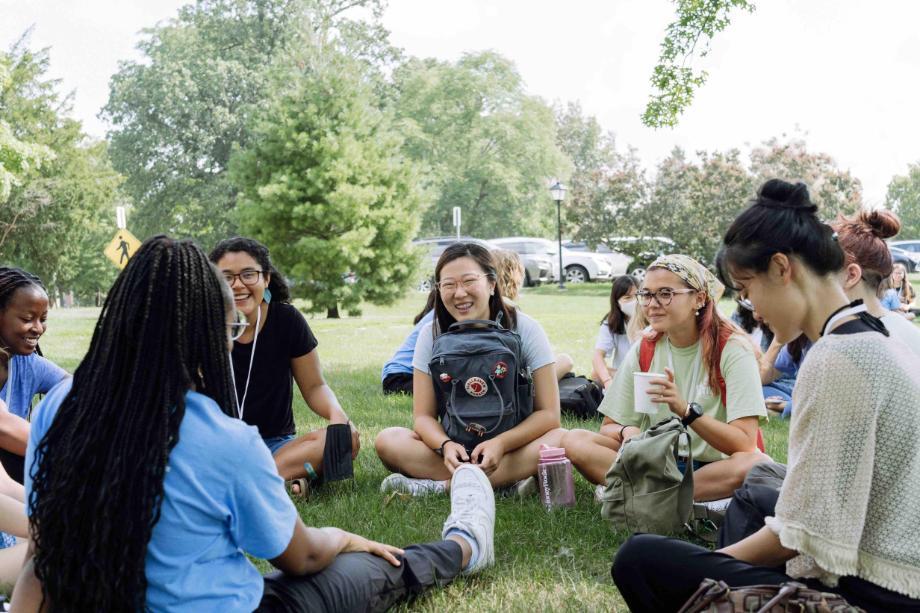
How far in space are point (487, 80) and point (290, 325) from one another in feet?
137

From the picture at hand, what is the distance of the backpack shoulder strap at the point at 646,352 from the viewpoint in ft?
14.7

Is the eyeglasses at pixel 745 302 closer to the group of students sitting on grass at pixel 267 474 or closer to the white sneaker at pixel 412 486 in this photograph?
the group of students sitting on grass at pixel 267 474

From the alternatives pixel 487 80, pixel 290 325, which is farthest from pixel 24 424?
pixel 487 80

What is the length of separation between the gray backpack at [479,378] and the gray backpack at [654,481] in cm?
77

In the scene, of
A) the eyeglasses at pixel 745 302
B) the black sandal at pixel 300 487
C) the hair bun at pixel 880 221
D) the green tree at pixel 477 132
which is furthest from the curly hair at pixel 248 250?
the green tree at pixel 477 132

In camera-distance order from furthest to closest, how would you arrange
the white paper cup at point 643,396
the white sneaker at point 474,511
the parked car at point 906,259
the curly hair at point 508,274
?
the parked car at point 906,259
the curly hair at point 508,274
the white paper cup at point 643,396
the white sneaker at point 474,511

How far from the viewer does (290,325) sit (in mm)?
4883

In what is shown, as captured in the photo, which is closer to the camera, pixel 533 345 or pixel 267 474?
pixel 267 474

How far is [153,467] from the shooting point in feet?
6.51

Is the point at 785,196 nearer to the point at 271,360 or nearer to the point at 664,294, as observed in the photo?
the point at 664,294

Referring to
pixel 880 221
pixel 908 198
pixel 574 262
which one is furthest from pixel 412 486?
pixel 908 198

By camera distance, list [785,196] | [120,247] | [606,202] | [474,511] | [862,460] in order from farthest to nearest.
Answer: [606,202] < [120,247] < [474,511] < [785,196] < [862,460]

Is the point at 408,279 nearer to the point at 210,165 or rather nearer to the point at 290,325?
the point at 290,325

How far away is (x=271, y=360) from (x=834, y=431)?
133 inches
